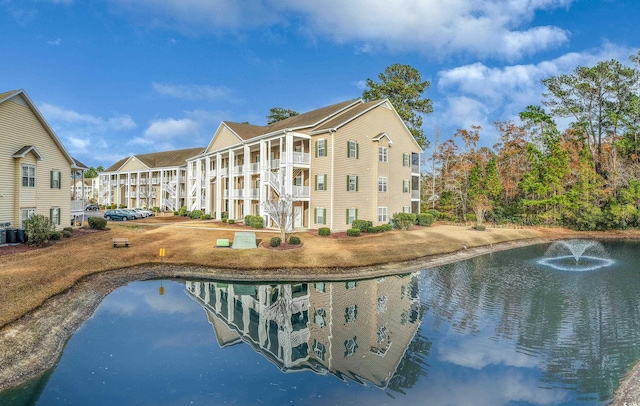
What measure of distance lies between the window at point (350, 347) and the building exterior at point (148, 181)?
170ft

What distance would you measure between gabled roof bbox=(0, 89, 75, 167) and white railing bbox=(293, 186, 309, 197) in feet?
63.9

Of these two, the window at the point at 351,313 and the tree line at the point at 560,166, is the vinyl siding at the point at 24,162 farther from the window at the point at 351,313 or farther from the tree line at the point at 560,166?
the tree line at the point at 560,166

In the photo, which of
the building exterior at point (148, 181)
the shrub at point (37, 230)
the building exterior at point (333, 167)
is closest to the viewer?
the shrub at point (37, 230)

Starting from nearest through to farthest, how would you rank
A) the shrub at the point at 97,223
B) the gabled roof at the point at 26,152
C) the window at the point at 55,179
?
the gabled roof at the point at 26,152 → the window at the point at 55,179 → the shrub at the point at 97,223

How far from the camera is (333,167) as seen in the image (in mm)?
32719

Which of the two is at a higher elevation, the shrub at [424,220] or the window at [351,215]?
the window at [351,215]

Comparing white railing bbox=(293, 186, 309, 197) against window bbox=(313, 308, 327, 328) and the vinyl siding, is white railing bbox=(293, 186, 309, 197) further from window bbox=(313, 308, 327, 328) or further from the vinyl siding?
the vinyl siding

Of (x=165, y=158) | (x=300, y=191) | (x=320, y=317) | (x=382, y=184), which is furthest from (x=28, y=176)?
(x=165, y=158)

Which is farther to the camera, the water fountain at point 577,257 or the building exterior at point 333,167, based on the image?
the building exterior at point 333,167

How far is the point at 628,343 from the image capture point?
12125 mm

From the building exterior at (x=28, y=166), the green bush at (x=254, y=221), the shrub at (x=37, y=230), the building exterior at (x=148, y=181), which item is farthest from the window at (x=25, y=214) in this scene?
the building exterior at (x=148, y=181)

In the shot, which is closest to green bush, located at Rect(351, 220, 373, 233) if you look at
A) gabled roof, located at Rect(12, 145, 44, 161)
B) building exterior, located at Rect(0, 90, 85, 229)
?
building exterior, located at Rect(0, 90, 85, 229)

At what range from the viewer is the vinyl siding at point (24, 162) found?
2322 cm

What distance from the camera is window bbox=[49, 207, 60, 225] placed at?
2744 centimetres
